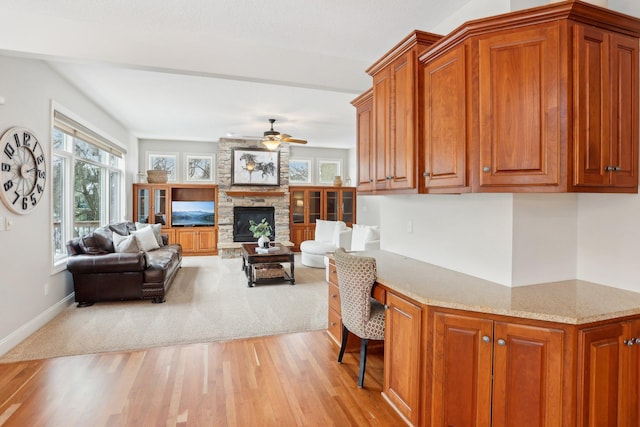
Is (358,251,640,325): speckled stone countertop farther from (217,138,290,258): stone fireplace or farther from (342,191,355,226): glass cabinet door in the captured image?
(342,191,355,226): glass cabinet door

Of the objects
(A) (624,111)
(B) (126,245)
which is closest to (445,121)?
(A) (624,111)

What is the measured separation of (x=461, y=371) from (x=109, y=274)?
4.29 m

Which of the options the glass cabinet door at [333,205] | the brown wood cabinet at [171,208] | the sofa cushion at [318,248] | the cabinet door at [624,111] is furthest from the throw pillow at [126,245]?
the glass cabinet door at [333,205]

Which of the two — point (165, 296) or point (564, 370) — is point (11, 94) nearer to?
point (165, 296)

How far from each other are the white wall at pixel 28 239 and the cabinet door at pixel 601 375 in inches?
169

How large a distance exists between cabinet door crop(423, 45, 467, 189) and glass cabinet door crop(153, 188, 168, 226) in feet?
23.8

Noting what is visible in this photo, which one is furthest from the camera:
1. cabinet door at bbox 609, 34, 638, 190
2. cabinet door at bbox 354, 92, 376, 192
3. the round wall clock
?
the round wall clock

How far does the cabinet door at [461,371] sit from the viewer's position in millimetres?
1685

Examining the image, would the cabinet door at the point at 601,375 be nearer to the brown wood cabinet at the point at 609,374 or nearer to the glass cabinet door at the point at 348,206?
the brown wood cabinet at the point at 609,374

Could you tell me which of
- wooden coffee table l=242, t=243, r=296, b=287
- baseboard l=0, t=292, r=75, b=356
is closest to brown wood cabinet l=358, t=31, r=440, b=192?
wooden coffee table l=242, t=243, r=296, b=287

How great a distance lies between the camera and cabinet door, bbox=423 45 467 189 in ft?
6.44

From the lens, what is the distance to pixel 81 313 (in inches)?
157

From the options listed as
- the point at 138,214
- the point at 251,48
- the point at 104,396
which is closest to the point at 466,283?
the point at 104,396

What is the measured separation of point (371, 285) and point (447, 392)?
0.79 m
